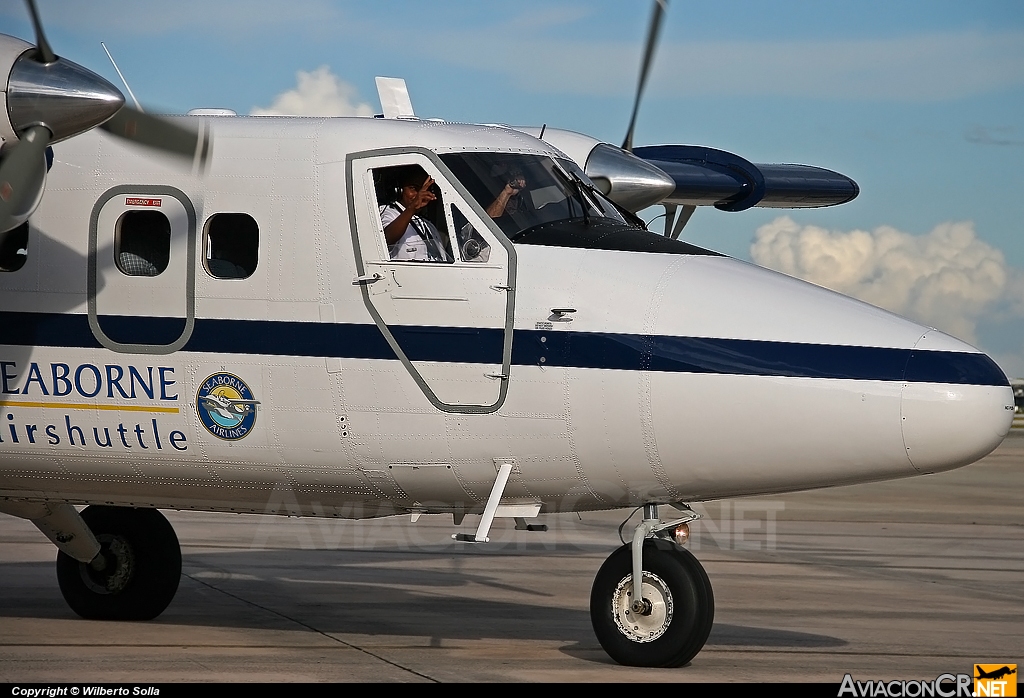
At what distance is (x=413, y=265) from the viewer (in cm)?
854

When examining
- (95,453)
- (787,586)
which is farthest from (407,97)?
(787,586)

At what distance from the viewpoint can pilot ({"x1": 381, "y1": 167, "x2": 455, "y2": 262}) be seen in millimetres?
8586

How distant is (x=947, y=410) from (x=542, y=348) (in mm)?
2286

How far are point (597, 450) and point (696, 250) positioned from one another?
139 centimetres

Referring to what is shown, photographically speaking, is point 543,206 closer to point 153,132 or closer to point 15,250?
point 153,132

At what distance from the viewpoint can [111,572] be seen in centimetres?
1091

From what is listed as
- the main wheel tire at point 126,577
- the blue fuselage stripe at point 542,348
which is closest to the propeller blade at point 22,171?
the blue fuselage stripe at point 542,348

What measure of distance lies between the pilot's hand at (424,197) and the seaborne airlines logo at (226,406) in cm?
153

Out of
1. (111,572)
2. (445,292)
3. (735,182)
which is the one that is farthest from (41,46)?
(735,182)

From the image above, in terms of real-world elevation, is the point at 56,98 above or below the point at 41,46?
below

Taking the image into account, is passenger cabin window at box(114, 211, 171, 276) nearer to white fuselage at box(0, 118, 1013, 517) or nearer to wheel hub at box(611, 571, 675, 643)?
white fuselage at box(0, 118, 1013, 517)

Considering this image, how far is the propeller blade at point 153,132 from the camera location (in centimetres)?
850

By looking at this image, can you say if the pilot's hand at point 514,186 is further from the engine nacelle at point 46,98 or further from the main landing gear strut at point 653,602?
the engine nacelle at point 46,98

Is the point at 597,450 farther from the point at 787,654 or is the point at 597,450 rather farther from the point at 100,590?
the point at 100,590
